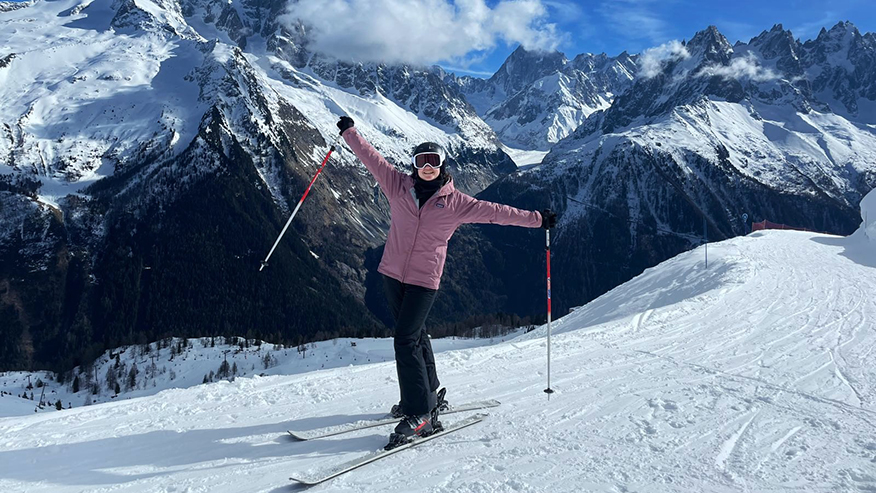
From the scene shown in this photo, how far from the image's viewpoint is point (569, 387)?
8094mm

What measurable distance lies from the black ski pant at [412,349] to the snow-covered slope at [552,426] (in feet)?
1.79

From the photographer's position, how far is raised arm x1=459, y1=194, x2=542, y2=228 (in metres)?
6.60

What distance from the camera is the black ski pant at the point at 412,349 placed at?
20.9 feet

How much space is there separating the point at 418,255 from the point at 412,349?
1.11 metres

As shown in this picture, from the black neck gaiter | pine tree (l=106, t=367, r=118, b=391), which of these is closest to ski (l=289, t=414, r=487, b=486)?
the black neck gaiter

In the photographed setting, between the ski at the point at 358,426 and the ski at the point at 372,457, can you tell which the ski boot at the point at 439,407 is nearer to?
the ski at the point at 358,426

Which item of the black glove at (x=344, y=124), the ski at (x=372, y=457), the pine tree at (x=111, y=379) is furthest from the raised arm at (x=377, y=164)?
the pine tree at (x=111, y=379)

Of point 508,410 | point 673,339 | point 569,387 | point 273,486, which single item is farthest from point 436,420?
point 673,339

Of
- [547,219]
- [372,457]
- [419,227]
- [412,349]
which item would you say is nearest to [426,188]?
[419,227]

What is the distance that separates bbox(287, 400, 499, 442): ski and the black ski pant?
62 centimetres

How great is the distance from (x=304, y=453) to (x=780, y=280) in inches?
709

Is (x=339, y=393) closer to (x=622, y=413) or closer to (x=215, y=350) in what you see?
(x=622, y=413)

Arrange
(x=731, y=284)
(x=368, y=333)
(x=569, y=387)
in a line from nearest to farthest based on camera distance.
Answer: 1. (x=569, y=387)
2. (x=731, y=284)
3. (x=368, y=333)

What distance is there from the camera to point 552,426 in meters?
6.50
